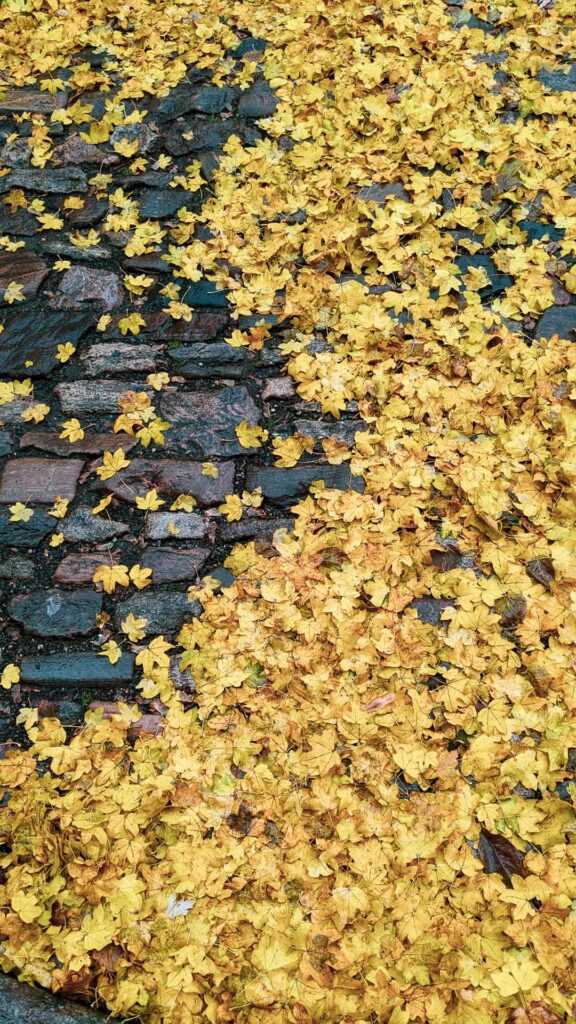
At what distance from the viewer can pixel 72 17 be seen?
16.9ft

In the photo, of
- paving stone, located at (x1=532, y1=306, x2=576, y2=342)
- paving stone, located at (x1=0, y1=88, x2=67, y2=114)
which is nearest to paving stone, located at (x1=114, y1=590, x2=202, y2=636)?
paving stone, located at (x1=532, y1=306, x2=576, y2=342)

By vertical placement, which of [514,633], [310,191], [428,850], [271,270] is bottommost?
[428,850]

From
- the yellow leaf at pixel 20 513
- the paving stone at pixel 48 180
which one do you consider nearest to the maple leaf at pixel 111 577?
the yellow leaf at pixel 20 513

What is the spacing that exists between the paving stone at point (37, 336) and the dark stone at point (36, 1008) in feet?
8.29

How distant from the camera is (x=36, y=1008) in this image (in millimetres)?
1989

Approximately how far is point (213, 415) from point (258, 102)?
8.11 ft

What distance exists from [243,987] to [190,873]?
339 mm

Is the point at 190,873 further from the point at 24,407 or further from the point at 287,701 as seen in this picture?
the point at 24,407

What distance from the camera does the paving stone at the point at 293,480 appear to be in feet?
10.1

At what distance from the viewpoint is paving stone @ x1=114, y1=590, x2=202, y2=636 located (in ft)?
9.15

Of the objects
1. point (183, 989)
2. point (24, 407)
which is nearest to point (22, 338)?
point (24, 407)

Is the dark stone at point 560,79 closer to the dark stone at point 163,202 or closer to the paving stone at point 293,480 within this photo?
the dark stone at point 163,202

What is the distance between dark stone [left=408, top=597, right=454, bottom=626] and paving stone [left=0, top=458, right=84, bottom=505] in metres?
1.53

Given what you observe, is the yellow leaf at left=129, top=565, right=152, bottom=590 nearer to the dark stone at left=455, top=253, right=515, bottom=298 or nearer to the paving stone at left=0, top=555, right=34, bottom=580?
the paving stone at left=0, top=555, right=34, bottom=580
